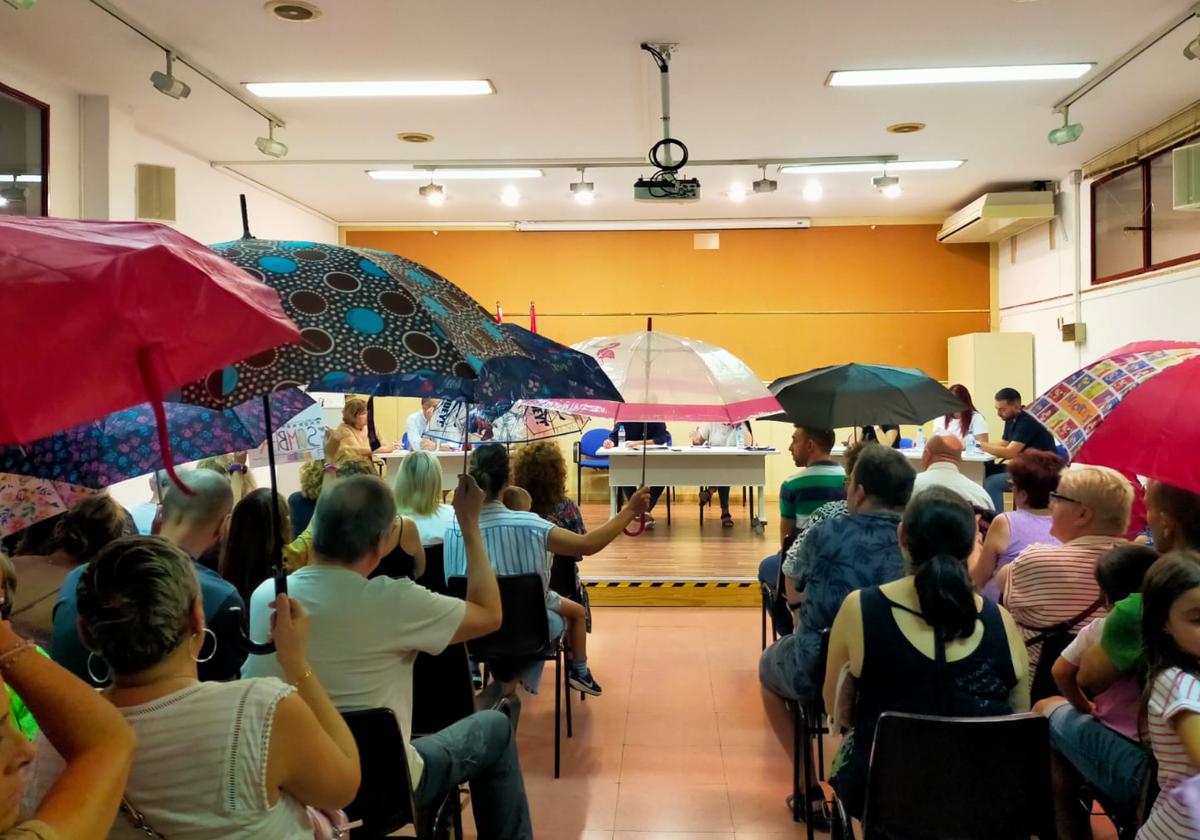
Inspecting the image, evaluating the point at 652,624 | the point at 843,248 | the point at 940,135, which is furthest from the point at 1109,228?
the point at 652,624

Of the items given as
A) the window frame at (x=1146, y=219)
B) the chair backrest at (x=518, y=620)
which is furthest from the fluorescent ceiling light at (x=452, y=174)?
the chair backrest at (x=518, y=620)

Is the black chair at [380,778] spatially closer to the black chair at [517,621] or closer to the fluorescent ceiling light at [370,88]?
the black chair at [517,621]

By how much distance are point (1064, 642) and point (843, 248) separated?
26.9ft

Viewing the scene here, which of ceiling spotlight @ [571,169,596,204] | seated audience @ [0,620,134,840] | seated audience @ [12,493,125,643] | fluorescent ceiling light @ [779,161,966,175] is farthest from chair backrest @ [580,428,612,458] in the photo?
seated audience @ [0,620,134,840]

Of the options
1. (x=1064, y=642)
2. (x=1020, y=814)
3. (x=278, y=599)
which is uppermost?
(x=278, y=599)

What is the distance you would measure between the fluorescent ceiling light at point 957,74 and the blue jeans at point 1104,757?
421cm

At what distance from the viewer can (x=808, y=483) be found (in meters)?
3.83

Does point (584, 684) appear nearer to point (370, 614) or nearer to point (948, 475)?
point (948, 475)

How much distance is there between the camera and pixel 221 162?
7.41m

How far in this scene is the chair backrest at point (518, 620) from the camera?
118 inches

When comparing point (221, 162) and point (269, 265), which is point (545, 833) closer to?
point (269, 265)

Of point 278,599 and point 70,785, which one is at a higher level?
point 278,599

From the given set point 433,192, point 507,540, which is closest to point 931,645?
point 507,540

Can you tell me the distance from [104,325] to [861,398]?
3492 millimetres
